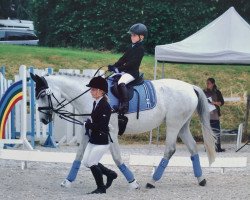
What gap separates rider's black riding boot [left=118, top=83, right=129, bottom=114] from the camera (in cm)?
1181

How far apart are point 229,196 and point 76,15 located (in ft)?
80.1

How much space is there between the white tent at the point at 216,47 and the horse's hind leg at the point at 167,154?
5356mm

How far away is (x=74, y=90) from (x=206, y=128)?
243cm

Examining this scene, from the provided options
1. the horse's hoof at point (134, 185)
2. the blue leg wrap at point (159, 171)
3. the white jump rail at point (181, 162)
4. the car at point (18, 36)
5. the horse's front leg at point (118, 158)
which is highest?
the horse's front leg at point (118, 158)

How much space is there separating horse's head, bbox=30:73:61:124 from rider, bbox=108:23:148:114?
0.96m

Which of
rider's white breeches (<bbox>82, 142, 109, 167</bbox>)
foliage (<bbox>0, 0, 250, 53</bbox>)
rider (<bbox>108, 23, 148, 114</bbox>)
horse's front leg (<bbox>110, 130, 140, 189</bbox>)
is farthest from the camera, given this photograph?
foliage (<bbox>0, 0, 250, 53</bbox>)

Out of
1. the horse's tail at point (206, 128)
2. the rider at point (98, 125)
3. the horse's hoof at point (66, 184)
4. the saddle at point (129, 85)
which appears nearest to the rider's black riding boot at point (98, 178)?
the rider at point (98, 125)

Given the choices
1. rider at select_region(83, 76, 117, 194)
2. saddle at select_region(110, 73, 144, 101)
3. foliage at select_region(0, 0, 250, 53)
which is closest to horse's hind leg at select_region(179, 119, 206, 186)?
saddle at select_region(110, 73, 144, 101)

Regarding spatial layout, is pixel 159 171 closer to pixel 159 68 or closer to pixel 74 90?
pixel 74 90

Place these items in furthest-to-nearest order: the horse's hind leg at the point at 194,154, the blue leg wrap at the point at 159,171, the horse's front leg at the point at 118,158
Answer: the horse's hind leg at the point at 194,154 < the blue leg wrap at the point at 159,171 < the horse's front leg at the point at 118,158

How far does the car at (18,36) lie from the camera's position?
39219mm

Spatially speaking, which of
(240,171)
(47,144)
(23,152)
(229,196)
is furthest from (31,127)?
(229,196)

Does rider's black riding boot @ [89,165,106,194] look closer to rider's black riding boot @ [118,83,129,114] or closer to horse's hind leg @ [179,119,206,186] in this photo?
rider's black riding boot @ [118,83,129,114]

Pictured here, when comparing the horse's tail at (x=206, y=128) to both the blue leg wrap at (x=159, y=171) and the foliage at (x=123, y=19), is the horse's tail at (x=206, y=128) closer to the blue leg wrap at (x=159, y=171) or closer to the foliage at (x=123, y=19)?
the blue leg wrap at (x=159, y=171)
